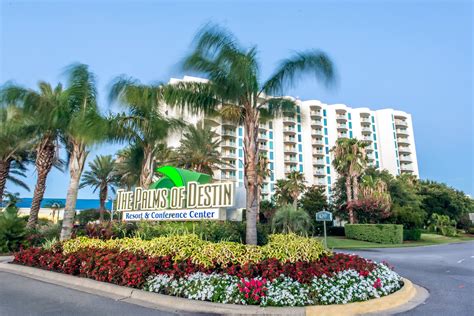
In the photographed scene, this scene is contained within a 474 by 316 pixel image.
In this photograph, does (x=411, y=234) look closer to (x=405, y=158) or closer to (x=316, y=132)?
(x=316, y=132)

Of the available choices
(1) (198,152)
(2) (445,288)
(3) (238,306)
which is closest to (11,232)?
(3) (238,306)

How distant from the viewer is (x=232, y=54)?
10.0 metres

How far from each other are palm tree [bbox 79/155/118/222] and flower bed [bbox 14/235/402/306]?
34712 mm

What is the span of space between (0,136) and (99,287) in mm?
18390

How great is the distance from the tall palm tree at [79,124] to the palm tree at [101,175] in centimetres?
2862

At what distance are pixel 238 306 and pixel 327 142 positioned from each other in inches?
3091

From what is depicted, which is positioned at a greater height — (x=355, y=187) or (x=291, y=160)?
(x=291, y=160)

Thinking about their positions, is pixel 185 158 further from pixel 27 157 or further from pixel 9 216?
pixel 9 216

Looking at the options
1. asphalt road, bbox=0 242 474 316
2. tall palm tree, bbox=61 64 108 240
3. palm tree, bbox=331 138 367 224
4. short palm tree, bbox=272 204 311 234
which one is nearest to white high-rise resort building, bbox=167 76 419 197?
palm tree, bbox=331 138 367 224

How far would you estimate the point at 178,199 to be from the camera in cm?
1329

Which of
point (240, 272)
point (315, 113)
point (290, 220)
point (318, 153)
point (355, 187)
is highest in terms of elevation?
point (315, 113)

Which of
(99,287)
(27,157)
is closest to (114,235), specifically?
(99,287)

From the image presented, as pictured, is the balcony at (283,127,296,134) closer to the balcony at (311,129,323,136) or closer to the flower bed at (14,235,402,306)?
the balcony at (311,129,323,136)

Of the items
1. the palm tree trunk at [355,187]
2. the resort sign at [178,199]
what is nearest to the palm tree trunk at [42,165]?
the resort sign at [178,199]
